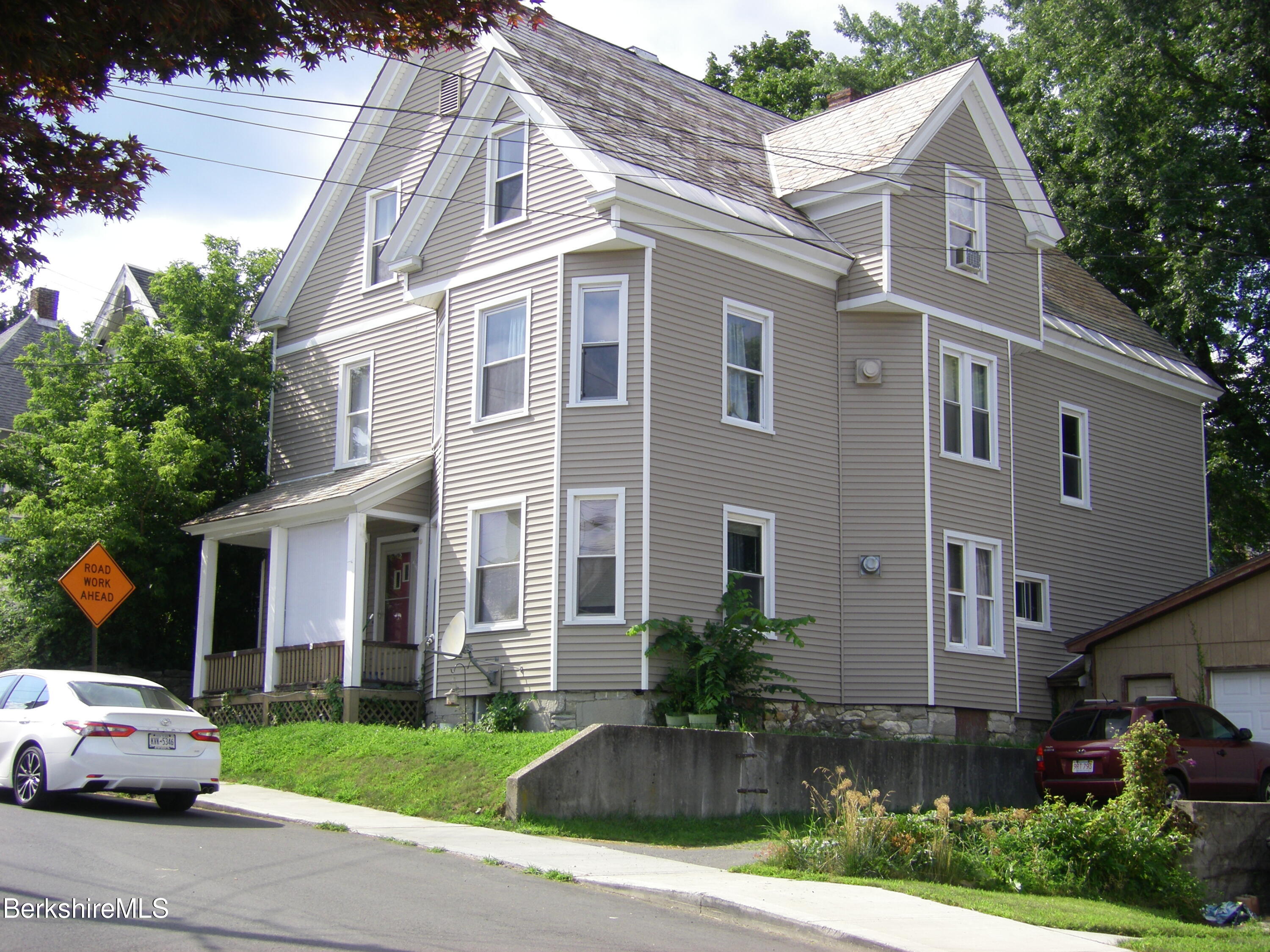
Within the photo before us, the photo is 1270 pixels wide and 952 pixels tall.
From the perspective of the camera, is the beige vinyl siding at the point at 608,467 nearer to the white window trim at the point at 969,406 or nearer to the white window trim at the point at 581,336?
the white window trim at the point at 581,336

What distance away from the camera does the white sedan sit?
42.0ft

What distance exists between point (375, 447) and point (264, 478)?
3.61 meters

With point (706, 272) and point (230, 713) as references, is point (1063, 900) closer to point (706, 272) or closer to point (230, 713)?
point (706, 272)

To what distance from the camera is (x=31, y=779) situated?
42.9ft

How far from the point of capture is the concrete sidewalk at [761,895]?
9.16m

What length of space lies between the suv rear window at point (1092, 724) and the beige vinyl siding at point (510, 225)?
9.75 metres

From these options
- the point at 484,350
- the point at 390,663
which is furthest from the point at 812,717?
the point at 484,350

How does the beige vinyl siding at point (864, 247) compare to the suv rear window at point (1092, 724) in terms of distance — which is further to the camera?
the beige vinyl siding at point (864, 247)

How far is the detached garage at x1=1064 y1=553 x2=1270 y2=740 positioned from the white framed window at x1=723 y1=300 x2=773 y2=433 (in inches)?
310

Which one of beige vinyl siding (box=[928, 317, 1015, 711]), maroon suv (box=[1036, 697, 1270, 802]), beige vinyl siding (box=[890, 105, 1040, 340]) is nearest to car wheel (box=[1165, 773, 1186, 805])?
maroon suv (box=[1036, 697, 1270, 802])

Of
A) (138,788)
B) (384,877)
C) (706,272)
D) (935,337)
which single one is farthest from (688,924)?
(935,337)

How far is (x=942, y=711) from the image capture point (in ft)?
67.1

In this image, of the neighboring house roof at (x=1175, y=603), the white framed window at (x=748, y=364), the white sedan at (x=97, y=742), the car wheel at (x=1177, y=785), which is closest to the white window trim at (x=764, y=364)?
the white framed window at (x=748, y=364)

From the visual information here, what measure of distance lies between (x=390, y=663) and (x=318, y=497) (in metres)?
2.96
